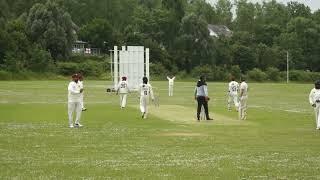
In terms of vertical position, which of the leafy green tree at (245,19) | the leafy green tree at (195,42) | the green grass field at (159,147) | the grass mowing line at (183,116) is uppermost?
the leafy green tree at (245,19)

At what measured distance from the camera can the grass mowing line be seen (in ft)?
95.3

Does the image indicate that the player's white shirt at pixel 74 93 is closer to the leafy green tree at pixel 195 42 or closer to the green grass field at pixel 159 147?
the green grass field at pixel 159 147

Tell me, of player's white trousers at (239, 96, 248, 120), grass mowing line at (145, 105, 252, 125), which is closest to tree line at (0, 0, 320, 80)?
grass mowing line at (145, 105, 252, 125)

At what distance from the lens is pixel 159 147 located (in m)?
19.2

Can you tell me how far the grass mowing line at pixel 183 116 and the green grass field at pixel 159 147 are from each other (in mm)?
48

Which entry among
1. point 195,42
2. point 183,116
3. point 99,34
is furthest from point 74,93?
point 99,34

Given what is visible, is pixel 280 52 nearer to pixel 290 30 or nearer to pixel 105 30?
pixel 290 30

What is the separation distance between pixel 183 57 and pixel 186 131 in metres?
96.3

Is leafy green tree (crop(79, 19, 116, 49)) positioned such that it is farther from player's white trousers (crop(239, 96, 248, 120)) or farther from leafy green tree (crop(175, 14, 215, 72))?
player's white trousers (crop(239, 96, 248, 120))

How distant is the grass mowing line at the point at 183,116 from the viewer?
29.0 meters

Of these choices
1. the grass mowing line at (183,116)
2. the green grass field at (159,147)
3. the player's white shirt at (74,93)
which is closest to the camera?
the green grass field at (159,147)

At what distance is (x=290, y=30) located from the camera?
13425cm

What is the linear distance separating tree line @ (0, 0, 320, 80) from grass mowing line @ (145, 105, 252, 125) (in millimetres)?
62903

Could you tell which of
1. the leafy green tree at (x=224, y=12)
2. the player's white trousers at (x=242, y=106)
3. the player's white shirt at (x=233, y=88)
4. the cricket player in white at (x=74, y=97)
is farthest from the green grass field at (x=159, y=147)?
the leafy green tree at (x=224, y=12)
